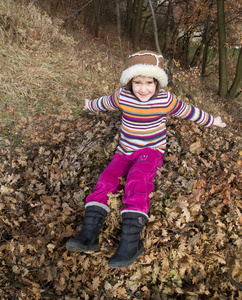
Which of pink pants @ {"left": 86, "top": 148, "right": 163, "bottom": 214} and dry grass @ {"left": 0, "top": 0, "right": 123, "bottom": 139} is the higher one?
dry grass @ {"left": 0, "top": 0, "right": 123, "bottom": 139}

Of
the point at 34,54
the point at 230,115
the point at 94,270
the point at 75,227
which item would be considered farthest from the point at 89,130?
the point at 230,115

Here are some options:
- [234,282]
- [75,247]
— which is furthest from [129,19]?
[234,282]

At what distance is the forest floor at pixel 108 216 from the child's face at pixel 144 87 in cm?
97

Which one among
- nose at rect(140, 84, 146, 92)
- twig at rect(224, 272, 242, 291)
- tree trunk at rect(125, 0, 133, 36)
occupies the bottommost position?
twig at rect(224, 272, 242, 291)

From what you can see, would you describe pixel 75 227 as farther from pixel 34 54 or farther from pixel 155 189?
pixel 34 54

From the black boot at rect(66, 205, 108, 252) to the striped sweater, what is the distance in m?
0.95

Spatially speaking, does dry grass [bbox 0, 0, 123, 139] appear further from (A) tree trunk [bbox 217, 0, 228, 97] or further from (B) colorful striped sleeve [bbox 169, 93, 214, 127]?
(A) tree trunk [bbox 217, 0, 228, 97]

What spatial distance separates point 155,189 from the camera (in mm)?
2654

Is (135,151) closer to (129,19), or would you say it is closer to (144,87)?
(144,87)

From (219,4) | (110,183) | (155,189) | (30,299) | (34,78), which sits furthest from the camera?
(219,4)

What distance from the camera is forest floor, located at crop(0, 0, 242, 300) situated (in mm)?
2131

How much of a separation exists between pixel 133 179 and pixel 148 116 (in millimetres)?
898

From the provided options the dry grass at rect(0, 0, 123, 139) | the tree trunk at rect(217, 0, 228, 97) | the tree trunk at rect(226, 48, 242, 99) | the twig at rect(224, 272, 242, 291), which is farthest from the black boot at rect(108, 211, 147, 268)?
the tree trunk at rect(226, 48, 242, 99)

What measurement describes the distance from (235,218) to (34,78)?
527 cm
